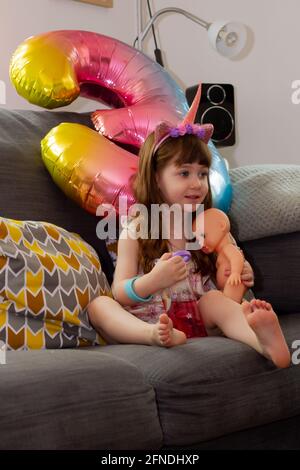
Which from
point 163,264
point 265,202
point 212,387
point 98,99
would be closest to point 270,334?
point 212,387

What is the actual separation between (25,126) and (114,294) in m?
0.55

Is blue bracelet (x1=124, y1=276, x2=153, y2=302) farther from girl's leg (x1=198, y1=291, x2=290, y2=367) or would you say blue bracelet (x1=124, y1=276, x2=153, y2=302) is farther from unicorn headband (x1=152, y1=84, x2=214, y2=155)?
unicorn headband (x1=152, y1=84, x2=214, y2=155)

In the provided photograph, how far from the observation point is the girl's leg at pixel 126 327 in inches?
55.0

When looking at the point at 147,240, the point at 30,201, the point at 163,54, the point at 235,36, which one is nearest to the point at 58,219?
the point at 30,201

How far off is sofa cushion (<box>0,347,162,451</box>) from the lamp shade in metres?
1.80

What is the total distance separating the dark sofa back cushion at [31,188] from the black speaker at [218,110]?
1133 millimetres

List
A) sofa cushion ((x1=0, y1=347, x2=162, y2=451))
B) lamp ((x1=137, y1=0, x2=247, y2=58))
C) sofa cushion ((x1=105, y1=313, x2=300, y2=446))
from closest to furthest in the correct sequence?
sofa cushion ((x1=0, y1=347, x2=162, y2=451)) → sofa cushion ((x1=105, y1=313, x2=300, y2=446)) → lamp ((x1=137, y1=0, x2=247, y2=58))

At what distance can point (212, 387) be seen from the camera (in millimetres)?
1298

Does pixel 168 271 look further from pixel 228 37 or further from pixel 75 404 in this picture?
pixel 228 37

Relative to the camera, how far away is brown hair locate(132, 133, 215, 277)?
1.76 metres

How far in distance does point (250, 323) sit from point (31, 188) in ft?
2.21

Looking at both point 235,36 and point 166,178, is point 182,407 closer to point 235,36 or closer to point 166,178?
point 166,178

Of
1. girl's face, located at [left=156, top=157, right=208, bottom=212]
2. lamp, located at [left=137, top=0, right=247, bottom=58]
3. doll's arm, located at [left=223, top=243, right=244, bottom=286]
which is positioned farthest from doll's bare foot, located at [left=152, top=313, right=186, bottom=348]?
lamp, located at [left=137, top=0, right=247, bottom=58]

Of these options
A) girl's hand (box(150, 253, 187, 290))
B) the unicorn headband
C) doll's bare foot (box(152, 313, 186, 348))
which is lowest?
doll's bare foot (box(152, 313, 186, 348))
